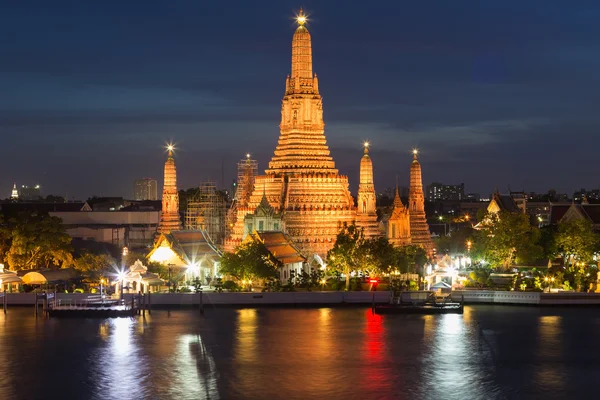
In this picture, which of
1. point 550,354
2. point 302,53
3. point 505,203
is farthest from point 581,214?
point 550,354

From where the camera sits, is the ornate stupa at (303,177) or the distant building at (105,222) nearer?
the ornate stupa at (303,177)

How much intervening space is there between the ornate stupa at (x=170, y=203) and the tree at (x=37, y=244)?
12063mm

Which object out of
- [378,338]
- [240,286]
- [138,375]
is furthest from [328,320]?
Answer: [138,375]

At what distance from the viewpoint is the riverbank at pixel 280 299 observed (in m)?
69.1

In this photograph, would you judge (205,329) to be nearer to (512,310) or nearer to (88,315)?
(88,315)

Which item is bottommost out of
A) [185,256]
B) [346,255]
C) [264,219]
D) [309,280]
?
[309,280]

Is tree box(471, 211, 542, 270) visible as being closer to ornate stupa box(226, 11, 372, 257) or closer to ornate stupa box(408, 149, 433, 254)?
ornate stupa box(226, 11, 372, 257)

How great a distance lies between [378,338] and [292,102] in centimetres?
3201

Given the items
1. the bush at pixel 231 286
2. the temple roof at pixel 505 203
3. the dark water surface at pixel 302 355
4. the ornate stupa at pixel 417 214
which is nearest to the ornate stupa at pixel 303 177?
the bush at pixel 231 286

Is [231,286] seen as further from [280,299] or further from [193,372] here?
[193,372]

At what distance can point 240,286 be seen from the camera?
72188 mm

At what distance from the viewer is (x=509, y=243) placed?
254ft

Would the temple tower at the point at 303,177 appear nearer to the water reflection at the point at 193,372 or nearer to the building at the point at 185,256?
the building at the point at 185,256

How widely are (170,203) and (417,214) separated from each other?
22056 mm
